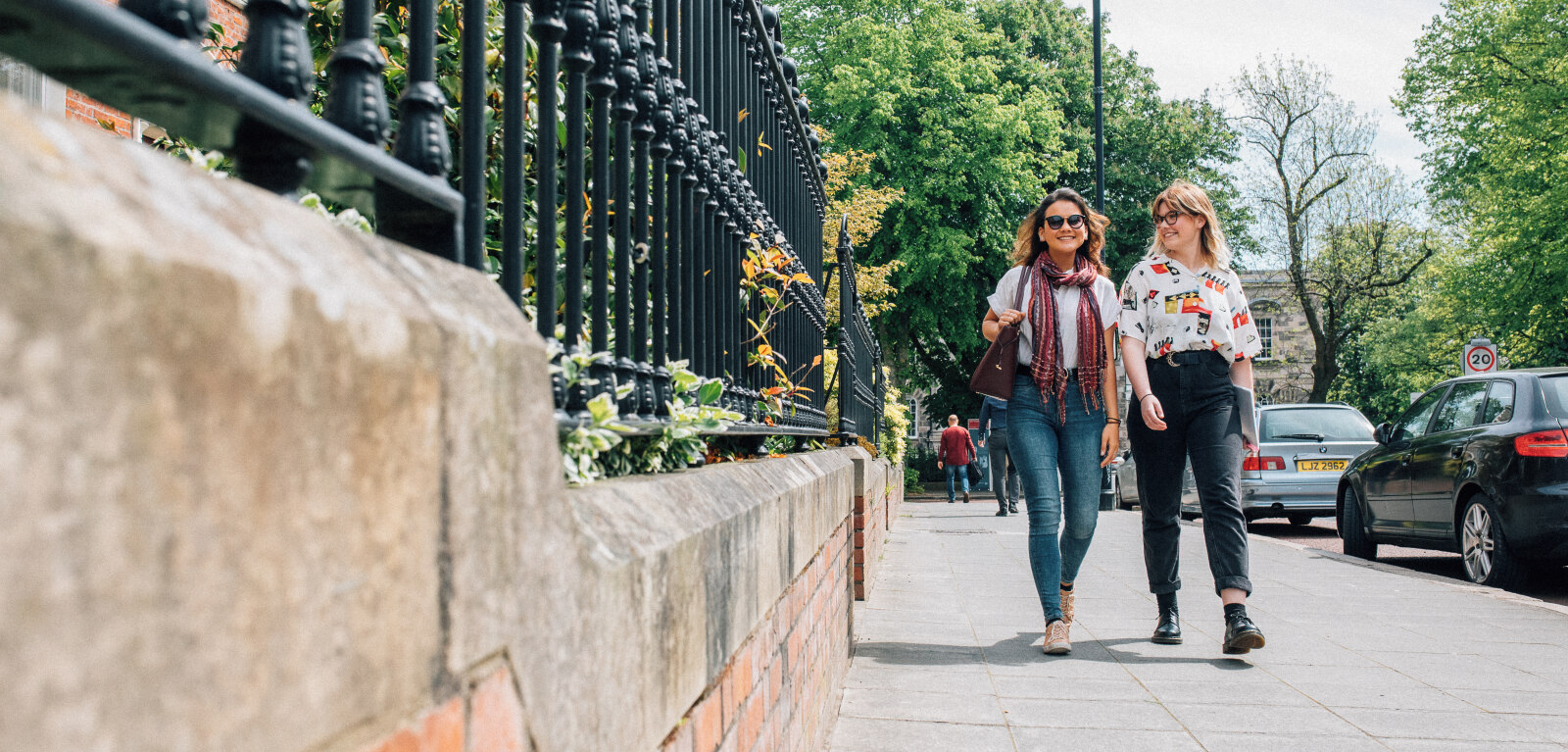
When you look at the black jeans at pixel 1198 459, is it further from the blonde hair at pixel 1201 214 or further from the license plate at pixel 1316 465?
the license plate at pixel 1316 465

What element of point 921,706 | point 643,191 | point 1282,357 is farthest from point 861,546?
point 1282,357

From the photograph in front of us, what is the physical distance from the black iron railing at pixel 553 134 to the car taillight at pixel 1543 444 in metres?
6.08

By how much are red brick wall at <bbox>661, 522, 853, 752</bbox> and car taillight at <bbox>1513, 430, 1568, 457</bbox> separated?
5.55 m

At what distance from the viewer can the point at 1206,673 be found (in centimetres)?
470

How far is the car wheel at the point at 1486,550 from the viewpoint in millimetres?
7855

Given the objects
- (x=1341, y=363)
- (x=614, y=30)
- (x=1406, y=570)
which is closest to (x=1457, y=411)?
(x=1406, y=570)

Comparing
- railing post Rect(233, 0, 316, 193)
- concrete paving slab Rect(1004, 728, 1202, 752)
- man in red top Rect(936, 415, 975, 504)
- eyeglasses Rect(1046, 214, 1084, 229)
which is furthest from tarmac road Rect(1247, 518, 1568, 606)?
railing post Rect(233, 0, 316, 193)

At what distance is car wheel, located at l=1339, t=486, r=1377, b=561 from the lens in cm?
1029

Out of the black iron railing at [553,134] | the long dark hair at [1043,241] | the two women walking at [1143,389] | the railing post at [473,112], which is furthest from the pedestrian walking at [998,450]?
the railing post at [473,112]

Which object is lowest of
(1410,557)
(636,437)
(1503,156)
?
(1410,557)

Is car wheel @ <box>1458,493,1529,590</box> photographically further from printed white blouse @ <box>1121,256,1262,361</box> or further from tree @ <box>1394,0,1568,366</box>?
tree @ <box>1394,0,1568,366</box>

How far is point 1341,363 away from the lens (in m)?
46.6

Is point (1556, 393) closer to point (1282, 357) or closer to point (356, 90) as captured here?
point (356, 90)

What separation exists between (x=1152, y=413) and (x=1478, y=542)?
4901 millimetres
